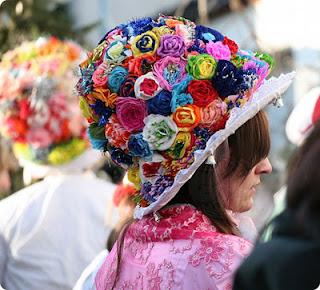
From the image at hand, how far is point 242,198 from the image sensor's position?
2.30 metres

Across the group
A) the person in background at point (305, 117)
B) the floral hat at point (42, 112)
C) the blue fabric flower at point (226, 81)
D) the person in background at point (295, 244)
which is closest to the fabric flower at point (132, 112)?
the blue fabric flower at point (226, 81)

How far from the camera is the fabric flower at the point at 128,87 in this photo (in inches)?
89.6

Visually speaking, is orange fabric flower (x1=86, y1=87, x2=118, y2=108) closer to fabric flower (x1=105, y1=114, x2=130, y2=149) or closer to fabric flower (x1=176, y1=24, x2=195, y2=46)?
fabric flower (x1=105, y1=114, x2=130, y2=149)

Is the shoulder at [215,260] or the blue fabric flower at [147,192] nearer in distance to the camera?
the shoulder at [215,260]

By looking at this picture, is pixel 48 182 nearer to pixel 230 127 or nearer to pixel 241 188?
pixel 241 188

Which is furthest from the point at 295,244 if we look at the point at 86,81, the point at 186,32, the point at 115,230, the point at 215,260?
the point at 115,230

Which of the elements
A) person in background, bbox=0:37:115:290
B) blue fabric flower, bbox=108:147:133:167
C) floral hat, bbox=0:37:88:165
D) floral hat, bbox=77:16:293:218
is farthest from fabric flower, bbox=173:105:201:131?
floral hat, bbox=0:37:88:165

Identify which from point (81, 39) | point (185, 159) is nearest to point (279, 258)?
point (185, 159)

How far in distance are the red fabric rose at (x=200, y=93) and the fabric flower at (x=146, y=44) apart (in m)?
0.15

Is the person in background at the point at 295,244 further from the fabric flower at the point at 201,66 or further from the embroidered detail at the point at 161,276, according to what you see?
the fabric flower at the point at 201,66

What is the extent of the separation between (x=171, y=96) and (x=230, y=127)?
187 mm

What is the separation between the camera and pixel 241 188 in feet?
7.54

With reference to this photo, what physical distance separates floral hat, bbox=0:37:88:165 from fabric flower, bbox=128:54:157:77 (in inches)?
82.8

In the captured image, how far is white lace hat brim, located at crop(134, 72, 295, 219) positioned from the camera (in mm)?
2189
